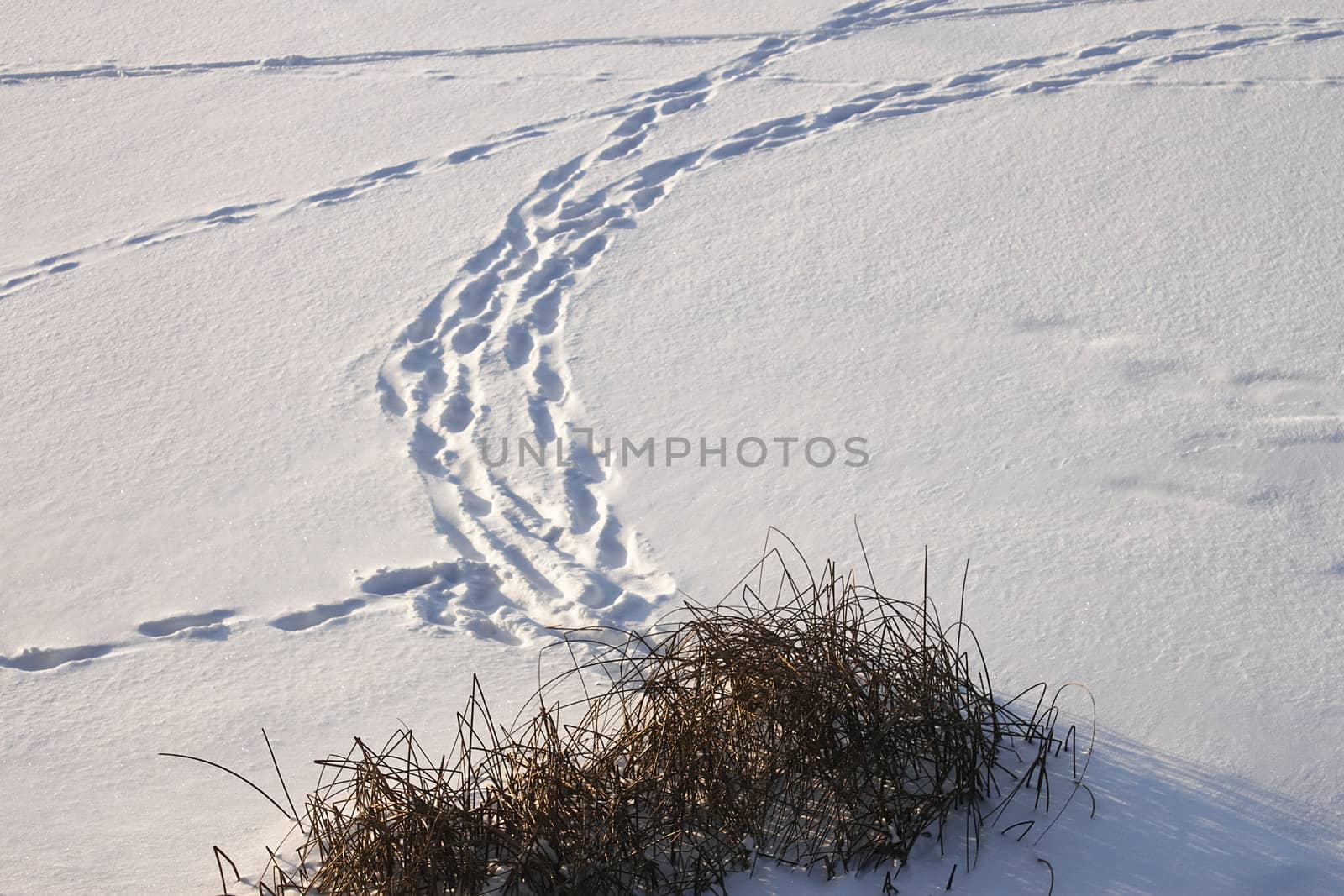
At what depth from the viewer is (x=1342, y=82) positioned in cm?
423

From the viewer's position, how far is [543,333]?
11.4ft

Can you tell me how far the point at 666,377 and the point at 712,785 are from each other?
1.60 meters

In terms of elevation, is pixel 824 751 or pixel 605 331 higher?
pixel 605 331

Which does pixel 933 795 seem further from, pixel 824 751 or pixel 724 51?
pixel 724 51

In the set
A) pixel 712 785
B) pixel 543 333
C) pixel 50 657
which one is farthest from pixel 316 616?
pixel 543 333

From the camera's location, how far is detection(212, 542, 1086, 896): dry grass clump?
171cm

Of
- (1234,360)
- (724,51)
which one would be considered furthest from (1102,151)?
(724,51)

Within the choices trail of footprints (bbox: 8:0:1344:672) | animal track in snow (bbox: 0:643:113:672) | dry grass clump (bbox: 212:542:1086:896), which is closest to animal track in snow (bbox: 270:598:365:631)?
trail of footprints (bbox: 8:0:1344:672)

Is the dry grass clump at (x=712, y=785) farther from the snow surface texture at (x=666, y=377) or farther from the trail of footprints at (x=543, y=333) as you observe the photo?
the trail of footprints at (x=543, y=333)

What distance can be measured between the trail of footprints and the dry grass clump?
0.59m

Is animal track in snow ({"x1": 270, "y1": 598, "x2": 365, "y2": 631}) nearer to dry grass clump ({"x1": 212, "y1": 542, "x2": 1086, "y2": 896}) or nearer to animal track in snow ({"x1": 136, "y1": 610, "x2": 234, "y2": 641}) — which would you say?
animal track in snow ({"x1": 136, "y1": 610, "x2": 234, "y2": 641})

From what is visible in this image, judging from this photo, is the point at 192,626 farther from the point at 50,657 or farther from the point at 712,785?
the point at 712,785

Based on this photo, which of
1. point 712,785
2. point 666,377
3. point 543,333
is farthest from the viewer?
point 543,333

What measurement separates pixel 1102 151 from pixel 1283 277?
92 cm
